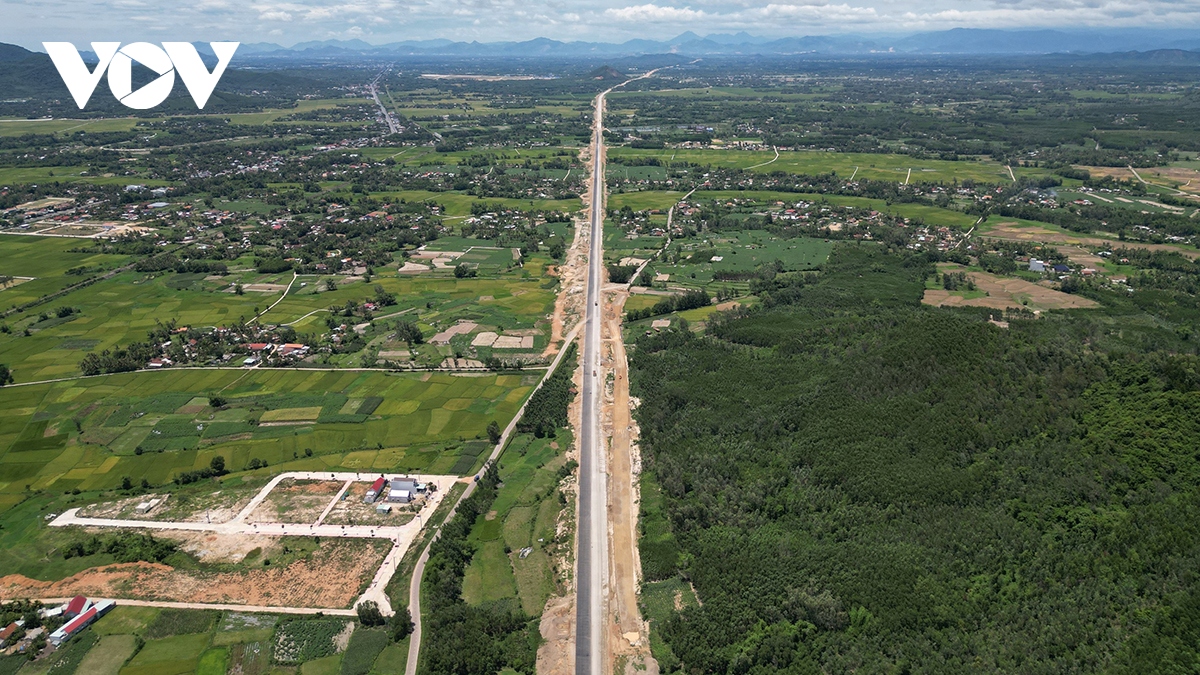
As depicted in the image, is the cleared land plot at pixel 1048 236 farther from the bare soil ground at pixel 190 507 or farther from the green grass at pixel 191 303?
the bare soil ground at pixel 190 507

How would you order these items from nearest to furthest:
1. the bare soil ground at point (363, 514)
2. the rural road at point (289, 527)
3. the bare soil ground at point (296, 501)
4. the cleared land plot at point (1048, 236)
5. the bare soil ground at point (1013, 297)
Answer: the rural road at point (289, 527) < the bare soil ground at point (363, 514) < the bare soil ground at point (296, 501) < the bare soil ground at point (1013, 297) < the cleared land plot at point (1048, 236)

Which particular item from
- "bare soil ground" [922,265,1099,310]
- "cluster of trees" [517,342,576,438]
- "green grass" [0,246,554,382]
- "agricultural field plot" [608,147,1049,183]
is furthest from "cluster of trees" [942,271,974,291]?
"agricultural field plot" [608,147,1049,183]

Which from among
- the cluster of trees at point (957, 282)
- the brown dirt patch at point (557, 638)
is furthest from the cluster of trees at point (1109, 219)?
the brown dirt patch at point (557, 638)

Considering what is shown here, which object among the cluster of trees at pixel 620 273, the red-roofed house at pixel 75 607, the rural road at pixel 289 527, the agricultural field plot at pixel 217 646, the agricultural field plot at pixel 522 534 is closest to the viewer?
the agricultural field plot at pixel 217 646

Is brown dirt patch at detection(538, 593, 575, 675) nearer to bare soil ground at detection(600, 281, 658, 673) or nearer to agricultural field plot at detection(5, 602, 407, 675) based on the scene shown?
bare soil ground at detection(600, 281, 658, 673)

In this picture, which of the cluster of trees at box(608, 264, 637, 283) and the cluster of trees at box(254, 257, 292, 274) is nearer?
the cluster of trees at box(608, 264, 637, 283)

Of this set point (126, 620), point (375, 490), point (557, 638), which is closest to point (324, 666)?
point (557, 638)

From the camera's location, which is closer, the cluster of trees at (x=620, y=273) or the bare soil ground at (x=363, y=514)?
the bare soil ground at (x=363, y=514)
